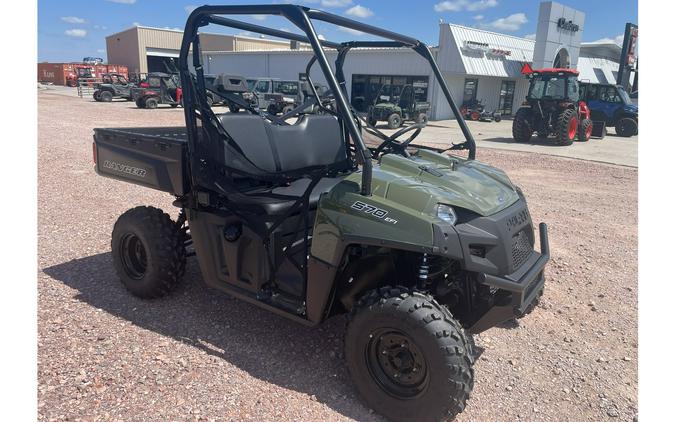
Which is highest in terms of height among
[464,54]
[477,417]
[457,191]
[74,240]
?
[464,54]

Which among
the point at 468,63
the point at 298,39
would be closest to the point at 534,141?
the point at 468,63

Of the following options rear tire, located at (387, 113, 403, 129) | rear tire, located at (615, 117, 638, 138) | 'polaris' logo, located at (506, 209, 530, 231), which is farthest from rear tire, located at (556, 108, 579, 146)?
'polaris' logo, located at (506, 209, 530, 231)

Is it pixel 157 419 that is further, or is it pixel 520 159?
pixel 520 159

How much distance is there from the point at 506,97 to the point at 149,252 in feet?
88.5

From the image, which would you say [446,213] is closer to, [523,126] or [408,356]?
[408,356]

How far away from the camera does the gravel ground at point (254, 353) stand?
2.56 metres

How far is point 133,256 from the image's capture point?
383 cm

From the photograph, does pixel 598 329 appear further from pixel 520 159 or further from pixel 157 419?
pixel 520 159

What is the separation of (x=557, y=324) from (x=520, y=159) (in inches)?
336

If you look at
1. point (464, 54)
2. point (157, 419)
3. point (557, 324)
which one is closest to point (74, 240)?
point (157, 419)

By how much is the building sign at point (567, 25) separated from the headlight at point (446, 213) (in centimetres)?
2724

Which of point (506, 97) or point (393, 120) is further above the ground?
point (506, 97)

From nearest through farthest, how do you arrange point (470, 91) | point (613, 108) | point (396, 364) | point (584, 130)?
point (396, 364) < point (584, 130) < point (613, 108) < point (470, 91)

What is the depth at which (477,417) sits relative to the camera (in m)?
2.54
